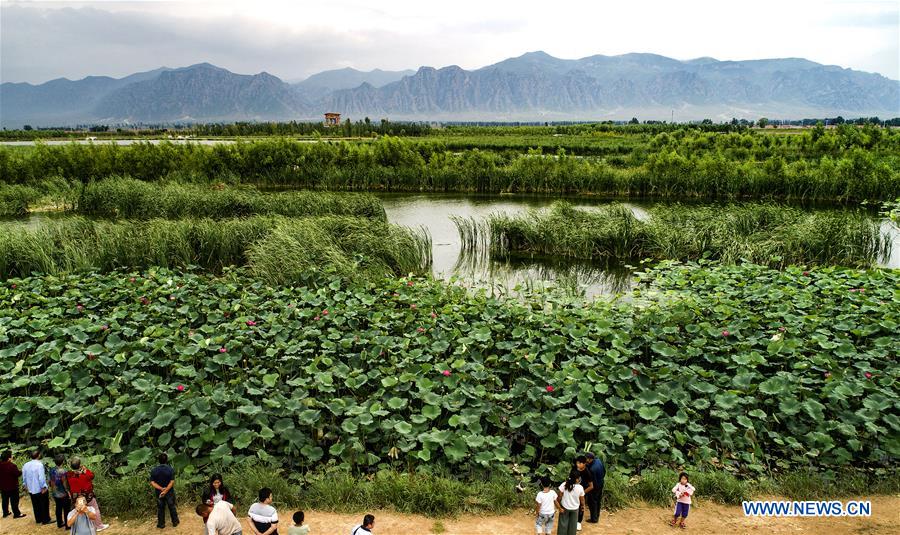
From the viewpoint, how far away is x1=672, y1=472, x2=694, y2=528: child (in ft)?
19.0

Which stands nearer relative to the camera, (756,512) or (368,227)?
(756,512)

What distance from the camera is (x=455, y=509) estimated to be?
6234 mm

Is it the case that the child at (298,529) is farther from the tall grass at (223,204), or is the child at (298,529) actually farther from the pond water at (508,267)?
the tall grass at (223,204)

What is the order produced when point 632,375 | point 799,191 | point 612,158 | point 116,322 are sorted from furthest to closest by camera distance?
point 612,158 < point 799,191 < point 116,322 < point 632,375

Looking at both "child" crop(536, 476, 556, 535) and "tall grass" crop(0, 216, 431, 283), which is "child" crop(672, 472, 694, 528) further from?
"tall grass" crop(0, 216, 431, 283)

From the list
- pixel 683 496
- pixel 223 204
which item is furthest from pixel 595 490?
pixel 223 204

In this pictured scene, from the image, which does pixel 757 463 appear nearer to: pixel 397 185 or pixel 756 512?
pixel 756 512

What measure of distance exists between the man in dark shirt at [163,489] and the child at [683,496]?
5251 mm

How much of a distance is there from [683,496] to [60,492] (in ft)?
21.4

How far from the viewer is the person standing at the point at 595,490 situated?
19.7 ft

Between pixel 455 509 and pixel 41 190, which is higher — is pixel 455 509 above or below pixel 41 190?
below

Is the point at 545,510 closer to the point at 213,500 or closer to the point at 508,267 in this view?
the point at 213,500

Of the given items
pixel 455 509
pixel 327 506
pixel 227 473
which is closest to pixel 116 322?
pixel 227 473

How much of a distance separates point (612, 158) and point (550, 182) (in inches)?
478
